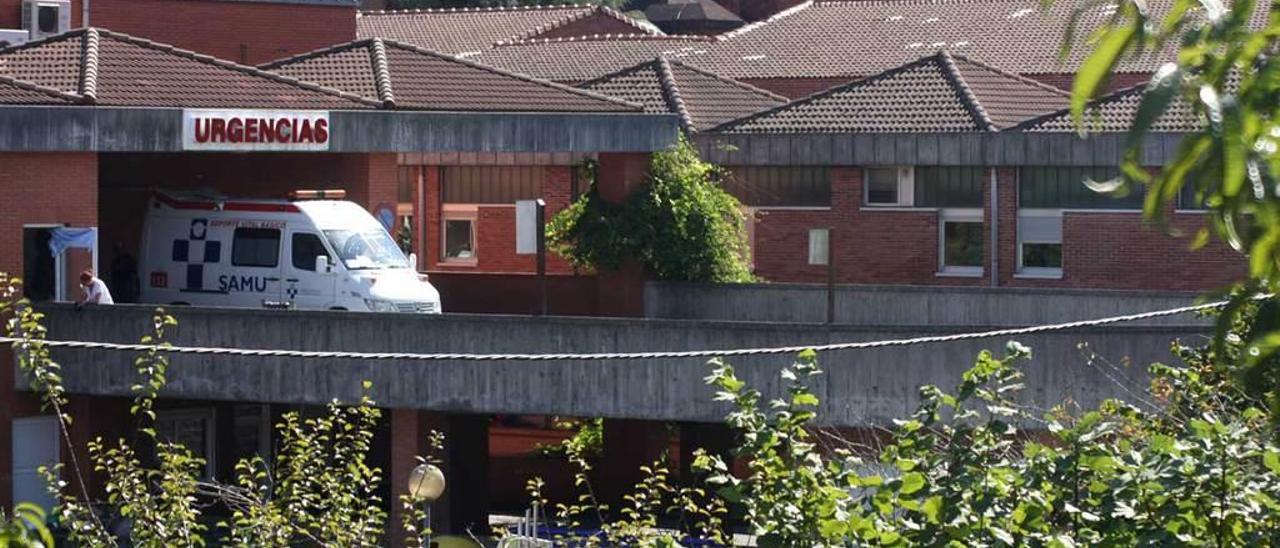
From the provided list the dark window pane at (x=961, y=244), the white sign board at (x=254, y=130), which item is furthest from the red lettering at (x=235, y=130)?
the dark window pane at (x=961, y=244)

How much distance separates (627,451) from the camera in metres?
32.2

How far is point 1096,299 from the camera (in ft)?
88.7

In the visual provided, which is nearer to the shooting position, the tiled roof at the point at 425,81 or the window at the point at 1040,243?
the tiled roof at the point at 425,81

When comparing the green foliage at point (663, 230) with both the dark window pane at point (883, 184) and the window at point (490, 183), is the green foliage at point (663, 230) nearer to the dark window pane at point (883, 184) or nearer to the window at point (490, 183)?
the dark window pane at point (883, 184)

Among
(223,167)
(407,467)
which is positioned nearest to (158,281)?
(223,167)

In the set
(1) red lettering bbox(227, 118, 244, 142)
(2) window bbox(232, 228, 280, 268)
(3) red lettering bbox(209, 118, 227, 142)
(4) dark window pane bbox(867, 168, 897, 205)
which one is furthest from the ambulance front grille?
(4) dark window pane bbox(867, 168, 897, 205)

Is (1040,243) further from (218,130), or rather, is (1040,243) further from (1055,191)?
(218,130)

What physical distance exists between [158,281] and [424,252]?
11.6 m

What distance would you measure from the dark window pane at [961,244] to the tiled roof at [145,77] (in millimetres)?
12058

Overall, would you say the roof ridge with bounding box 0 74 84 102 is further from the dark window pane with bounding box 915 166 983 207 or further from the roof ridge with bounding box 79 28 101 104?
the dark window pane with bounding box 915 166 983 207

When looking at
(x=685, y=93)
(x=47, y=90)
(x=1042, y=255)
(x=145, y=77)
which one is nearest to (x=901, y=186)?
(x=1042, y=255)

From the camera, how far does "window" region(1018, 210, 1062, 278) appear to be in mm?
36031

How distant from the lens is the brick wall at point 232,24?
136 ft

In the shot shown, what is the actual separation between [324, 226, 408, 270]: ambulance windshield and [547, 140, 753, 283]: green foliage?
166 inches
